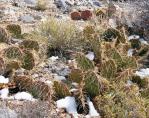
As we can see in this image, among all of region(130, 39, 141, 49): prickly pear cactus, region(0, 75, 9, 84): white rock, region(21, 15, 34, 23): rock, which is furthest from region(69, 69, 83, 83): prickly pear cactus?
region(21, 15, 34, 23): rock

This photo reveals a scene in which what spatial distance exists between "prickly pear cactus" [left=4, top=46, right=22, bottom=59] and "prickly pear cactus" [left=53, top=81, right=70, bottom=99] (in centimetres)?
76

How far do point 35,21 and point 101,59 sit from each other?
210 centimetres

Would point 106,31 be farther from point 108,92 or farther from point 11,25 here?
point 108,92

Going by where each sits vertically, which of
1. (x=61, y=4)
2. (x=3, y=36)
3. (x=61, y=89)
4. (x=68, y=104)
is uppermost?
(x=3, y=36)

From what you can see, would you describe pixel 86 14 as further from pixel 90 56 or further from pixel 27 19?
pixel 90 56

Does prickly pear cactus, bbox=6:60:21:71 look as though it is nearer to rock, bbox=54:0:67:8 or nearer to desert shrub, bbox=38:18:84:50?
desert shrub, bbox=38:18:84:50

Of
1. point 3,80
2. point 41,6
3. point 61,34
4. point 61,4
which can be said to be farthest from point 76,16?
point 3,80

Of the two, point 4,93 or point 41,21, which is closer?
point 4,93

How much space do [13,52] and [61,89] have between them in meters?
0.89

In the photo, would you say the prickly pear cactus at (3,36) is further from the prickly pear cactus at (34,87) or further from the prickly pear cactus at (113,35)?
the prickly pear cactus at (113,35)

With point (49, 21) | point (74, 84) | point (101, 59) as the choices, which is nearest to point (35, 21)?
point (49, 21)

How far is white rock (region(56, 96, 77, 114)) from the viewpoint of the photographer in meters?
5.27

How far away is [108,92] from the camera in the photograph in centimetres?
545

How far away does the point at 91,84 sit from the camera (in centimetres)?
545
